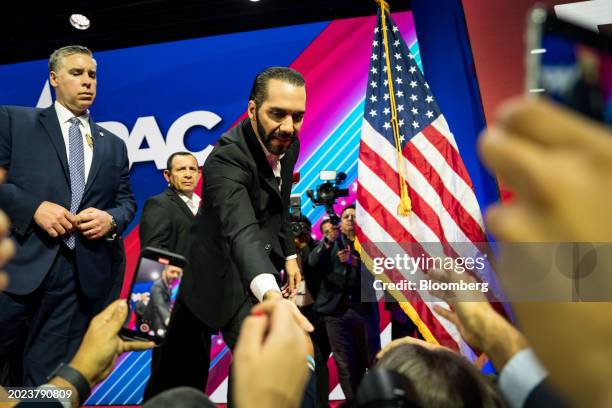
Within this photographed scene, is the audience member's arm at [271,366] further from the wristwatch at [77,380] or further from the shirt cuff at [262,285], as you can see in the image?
the shirt cuff at [262,285]

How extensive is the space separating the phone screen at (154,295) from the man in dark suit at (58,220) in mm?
1399

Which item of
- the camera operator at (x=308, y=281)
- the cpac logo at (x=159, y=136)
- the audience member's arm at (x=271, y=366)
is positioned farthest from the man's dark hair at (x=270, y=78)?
the cpac logo at (x=159, y=136)

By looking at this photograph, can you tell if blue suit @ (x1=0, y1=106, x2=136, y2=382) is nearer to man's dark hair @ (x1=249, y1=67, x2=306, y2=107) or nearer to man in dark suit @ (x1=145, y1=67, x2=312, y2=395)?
man in dark suit @ (x1=145, y1=67, x2=312, y2=395)

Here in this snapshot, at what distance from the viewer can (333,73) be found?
5.21 metres

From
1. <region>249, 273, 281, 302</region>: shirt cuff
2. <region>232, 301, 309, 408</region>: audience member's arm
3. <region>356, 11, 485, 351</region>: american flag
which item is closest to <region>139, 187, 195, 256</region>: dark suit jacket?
<region>356, 11, 485, 351</region>: american flag

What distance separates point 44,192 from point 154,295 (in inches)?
61.8

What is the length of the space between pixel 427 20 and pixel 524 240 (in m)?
4.18

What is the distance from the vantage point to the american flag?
311cm

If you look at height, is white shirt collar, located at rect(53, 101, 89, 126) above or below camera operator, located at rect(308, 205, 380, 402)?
above

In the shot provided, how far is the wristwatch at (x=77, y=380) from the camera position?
2.71 feet

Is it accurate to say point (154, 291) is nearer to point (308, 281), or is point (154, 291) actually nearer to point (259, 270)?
point (259, 270)

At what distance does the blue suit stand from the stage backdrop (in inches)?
108

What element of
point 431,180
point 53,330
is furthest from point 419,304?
point 53,330

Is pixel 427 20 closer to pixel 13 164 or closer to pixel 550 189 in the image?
pixel 13 164
